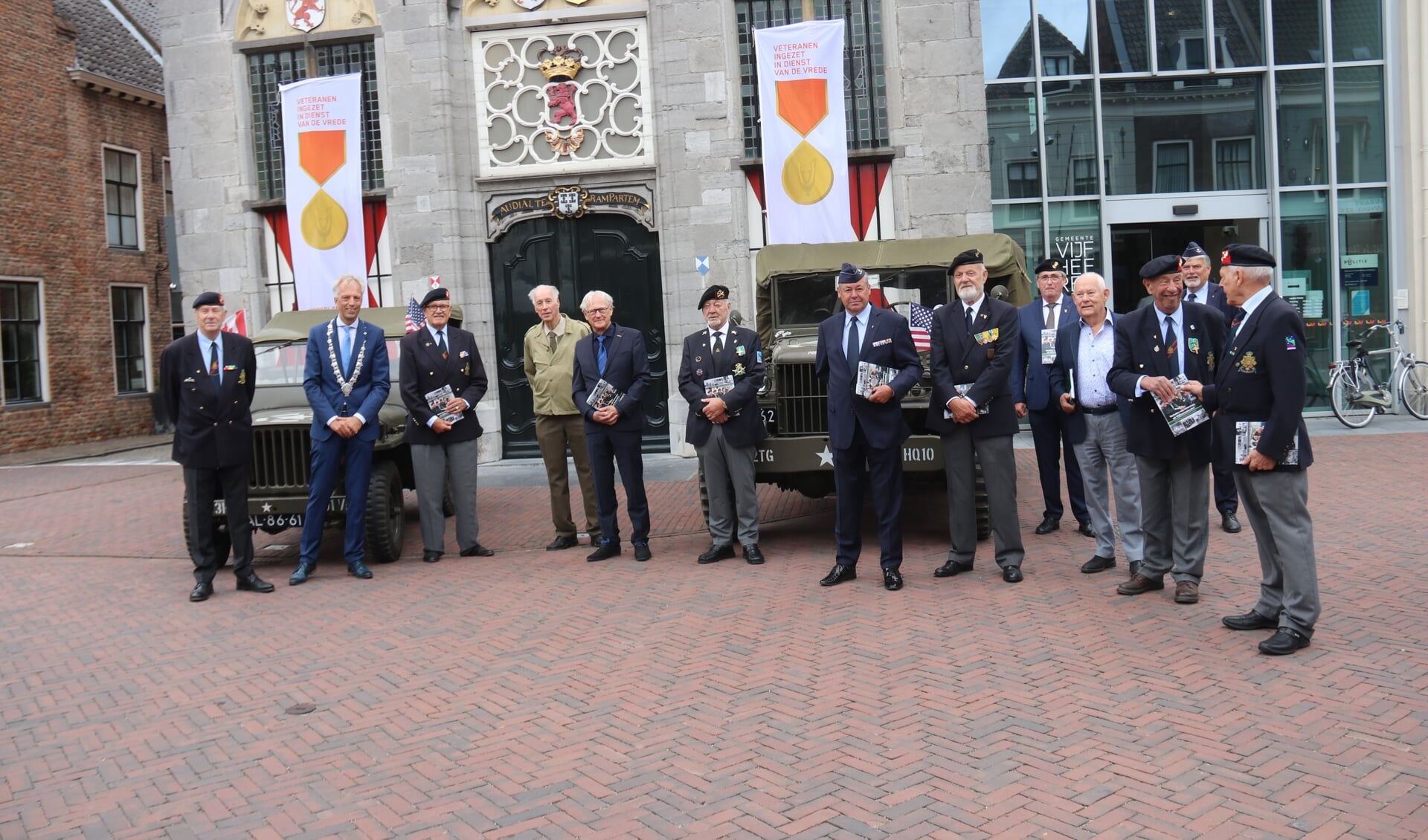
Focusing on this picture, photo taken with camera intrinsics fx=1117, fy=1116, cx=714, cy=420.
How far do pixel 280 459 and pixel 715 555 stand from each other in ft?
11.4

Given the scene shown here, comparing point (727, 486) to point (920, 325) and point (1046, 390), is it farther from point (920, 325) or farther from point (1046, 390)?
point (1046, 390)

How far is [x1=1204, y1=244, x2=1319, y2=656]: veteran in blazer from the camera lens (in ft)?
17.4

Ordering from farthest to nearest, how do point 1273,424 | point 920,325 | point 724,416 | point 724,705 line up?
point 920,325, point 724,416, point 1273,424, point 724,705

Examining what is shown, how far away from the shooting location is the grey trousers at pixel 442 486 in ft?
29.6

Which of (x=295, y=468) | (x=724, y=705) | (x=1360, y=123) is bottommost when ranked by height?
(x=724, y=705)

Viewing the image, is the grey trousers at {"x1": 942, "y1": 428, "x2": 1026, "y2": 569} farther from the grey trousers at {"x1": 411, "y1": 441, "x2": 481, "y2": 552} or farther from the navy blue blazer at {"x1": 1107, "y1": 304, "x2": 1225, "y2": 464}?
the grey trousers at {"x1": 411, "y1": 441, "x2": 481, "y2": 552}

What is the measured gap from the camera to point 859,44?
1497 cm

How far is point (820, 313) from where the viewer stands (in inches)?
376

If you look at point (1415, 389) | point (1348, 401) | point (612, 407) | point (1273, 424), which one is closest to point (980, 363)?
point (1273, 424)

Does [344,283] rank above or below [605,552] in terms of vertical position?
above

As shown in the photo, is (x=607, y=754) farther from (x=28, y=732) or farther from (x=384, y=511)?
(x=384, y=511)

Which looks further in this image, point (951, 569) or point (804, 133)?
point (804, 133)

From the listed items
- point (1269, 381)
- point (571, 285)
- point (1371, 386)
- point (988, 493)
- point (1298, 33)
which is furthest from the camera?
point (1298, 33)

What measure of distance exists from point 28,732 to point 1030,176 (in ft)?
48.6
